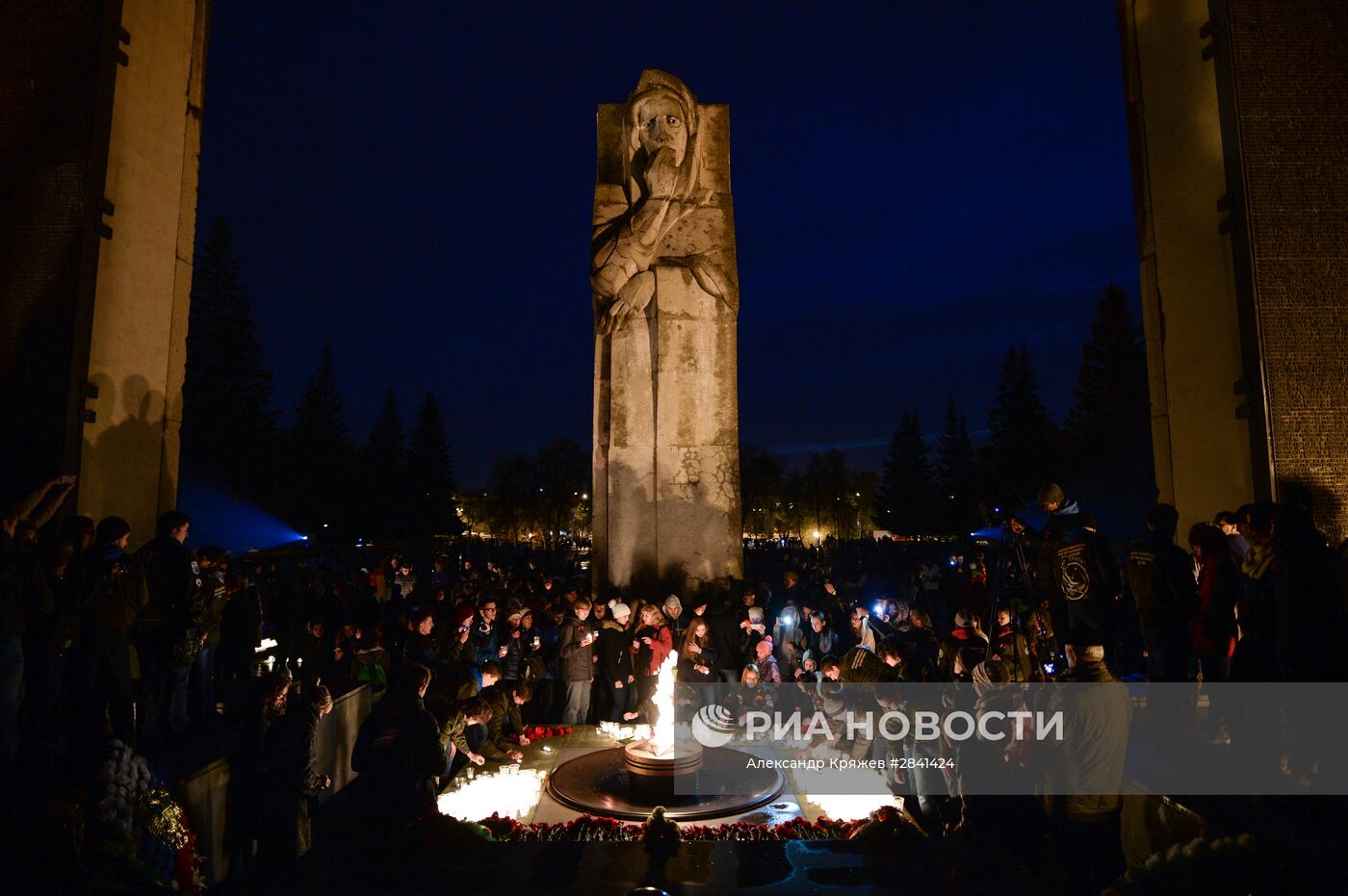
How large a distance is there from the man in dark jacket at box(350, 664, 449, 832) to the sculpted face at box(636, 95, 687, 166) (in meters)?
9.43

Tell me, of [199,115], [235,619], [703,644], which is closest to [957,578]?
[703,644]

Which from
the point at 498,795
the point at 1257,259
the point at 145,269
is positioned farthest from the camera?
the point at 145,269

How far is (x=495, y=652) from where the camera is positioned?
32.8ft

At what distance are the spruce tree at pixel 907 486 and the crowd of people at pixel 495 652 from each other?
5440 cm

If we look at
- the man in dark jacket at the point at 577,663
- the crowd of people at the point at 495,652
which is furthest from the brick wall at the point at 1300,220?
the man in dark jacket at the point at 577,663

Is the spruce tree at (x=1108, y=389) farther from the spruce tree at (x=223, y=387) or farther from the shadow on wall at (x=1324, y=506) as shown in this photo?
the spruce tree at (x=223, y=387)

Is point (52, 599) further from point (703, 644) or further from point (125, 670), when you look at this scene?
point (703, 644)

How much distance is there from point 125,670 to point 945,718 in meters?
6.50

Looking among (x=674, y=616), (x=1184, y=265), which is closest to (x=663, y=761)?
(x=674, y=616)

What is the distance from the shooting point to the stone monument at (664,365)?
1266 cm

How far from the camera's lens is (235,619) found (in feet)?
35.8

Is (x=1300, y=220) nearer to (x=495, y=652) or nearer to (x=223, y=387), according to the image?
(x=495, y=652)

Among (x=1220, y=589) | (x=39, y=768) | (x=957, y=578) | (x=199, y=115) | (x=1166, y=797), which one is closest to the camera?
(x=1166, y=797)

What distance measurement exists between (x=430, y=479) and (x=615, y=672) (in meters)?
49.8
